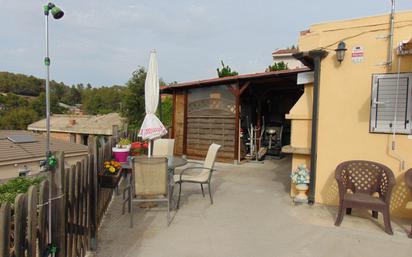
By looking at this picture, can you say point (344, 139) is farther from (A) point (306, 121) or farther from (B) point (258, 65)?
(B) point (258, 65)

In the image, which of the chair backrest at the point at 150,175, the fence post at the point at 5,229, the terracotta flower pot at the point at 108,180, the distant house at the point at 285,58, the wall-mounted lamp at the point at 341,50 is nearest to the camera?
the fence post at the point at 5,229

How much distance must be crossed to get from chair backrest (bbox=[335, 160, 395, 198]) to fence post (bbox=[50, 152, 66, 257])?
3.36 metres

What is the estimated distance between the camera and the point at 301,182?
468cm

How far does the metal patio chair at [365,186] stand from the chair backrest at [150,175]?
2.35 m

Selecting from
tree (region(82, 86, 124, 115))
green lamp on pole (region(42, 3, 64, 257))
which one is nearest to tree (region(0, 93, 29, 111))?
tree (region(82, 86, 124, 115))

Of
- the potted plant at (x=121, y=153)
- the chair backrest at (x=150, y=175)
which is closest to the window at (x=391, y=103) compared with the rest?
the chair backrest at (x=150, y=175)

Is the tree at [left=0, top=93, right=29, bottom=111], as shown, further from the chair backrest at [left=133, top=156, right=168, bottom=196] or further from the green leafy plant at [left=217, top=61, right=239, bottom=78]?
the chair backrest at [left=133, top=156, right=168, bottom=196]

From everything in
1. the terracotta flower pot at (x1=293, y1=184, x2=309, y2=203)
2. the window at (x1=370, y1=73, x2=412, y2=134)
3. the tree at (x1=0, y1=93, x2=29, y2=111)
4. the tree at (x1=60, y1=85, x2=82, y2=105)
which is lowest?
the terracotta flower pot at (x1=293, y1=184, x2=309, y2=203)

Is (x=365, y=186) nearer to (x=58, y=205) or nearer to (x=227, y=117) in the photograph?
Result: (x=58, y=205)

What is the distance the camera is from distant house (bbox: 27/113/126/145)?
88.6ft

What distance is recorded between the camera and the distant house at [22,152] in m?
16.6

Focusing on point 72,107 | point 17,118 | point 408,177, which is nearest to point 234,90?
point 408,177

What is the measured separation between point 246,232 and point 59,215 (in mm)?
2217

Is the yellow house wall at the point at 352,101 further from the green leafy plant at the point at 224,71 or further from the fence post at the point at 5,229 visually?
the green leafy plant at the point at 224,71
